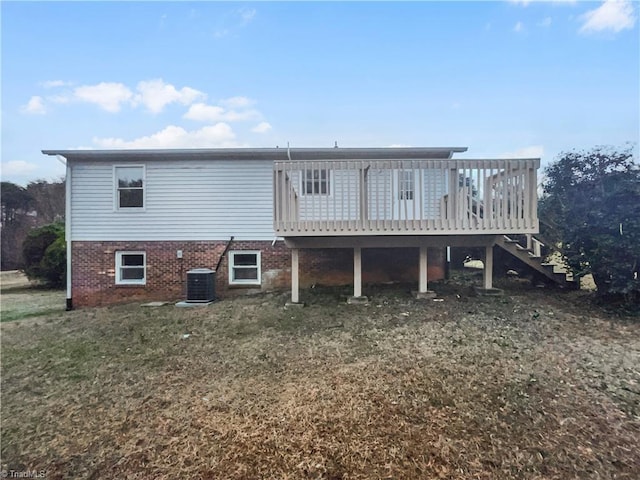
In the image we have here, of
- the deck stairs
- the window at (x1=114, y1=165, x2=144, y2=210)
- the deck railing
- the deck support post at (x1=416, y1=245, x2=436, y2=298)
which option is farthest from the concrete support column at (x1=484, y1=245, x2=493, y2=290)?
the window at (x1=114, y1=165, x2=144, y2=210)

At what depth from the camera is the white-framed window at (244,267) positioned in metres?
8.86

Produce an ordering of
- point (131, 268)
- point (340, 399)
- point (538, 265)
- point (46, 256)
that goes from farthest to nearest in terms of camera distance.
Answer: point (46, 256)
point (131, 268)
point (538, 265)
point (340, 399)

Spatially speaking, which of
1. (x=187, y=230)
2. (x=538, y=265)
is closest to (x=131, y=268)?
(x=187, y=230)

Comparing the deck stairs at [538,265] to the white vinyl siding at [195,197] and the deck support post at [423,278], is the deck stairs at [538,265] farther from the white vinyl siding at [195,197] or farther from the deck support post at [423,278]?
the white vinyl siding at [195,197]

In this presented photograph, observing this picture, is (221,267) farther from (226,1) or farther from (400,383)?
(226,1)

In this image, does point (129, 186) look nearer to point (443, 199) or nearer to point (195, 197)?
point (195, 197)

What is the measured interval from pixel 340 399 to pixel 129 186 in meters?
8.24

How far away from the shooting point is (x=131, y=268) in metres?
9.01

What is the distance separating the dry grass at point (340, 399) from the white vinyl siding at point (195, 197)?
11.7 ft

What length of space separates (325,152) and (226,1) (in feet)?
16.9

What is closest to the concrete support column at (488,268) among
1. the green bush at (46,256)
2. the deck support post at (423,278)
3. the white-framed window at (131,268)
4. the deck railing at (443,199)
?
the deck railing at (443,199)

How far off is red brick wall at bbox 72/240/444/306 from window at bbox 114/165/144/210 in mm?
1066

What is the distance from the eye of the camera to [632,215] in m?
5.34

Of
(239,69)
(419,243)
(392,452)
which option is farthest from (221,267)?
(239,69)
